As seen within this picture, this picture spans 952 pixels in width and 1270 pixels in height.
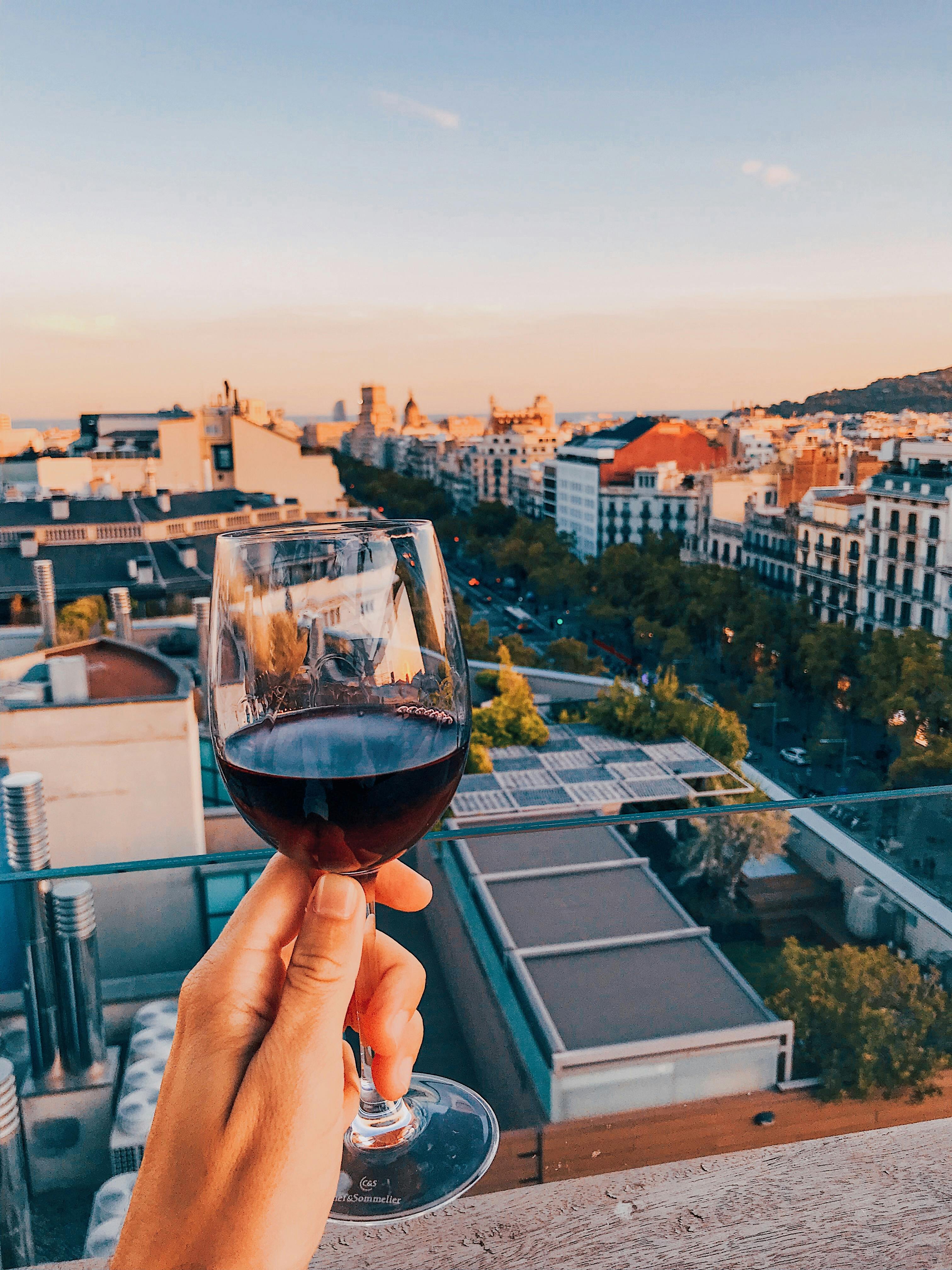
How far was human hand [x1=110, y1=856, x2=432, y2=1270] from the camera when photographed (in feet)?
2.83

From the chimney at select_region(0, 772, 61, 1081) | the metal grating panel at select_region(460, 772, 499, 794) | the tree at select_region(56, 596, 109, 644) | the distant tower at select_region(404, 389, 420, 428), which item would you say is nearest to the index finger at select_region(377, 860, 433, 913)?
the chimney at select_region(0, 772, 61, 1081)

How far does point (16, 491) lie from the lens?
35.2m

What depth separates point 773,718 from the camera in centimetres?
2823

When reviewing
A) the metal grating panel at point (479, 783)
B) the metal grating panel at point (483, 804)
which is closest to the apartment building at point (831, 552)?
the metal grating panel at point (479, 783)

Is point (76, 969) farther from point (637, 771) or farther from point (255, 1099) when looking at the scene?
point (637, 771)

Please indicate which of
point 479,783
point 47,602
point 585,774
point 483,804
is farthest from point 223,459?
point 483,804

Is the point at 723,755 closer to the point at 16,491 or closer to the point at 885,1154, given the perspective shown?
the point at 885,1154

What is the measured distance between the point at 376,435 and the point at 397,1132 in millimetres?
147036

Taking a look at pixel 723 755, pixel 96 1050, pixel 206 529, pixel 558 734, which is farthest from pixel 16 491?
pixel 96 1050

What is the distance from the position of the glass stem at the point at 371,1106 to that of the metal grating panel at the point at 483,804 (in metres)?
13.9

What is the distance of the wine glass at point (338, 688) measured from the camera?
1020 mm

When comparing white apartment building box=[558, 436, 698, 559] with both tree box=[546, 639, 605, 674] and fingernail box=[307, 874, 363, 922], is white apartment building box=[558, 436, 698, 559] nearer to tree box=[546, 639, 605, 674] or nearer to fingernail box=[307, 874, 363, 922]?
tree box=[546, 639, 605, 674]

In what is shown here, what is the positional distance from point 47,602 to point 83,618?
4.54 meters

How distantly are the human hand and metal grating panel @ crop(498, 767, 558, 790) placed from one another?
16238 millimetres
